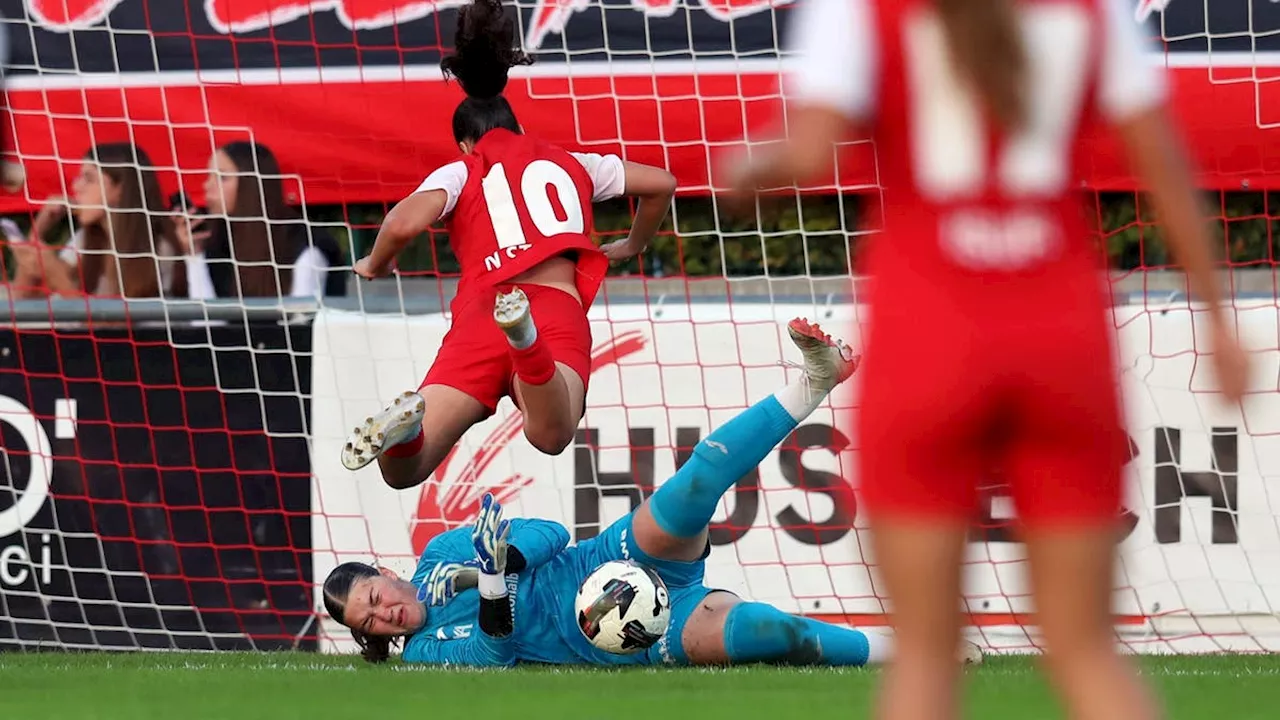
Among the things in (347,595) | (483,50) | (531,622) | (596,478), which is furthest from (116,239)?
(531,622)

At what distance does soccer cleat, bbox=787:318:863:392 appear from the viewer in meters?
5.68

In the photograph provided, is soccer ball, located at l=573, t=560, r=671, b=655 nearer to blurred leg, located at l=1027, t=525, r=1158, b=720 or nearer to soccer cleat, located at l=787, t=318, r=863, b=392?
soccer cleat, located at l=787, t=318, r=863, b=392

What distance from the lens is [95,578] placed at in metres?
7.22

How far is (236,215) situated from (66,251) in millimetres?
820

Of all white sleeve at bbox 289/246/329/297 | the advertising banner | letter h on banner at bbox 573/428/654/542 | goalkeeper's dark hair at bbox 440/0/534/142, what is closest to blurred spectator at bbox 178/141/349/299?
white sleeve at bbox 289/246/329/297

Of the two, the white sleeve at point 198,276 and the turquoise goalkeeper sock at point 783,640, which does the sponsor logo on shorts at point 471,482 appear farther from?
the turquoise goalkeeper sock at point 783,640

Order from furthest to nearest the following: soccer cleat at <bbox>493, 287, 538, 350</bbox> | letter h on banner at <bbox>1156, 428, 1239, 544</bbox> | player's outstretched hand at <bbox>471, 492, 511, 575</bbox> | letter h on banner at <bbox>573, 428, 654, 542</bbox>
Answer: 1. letter h on banner at <bbox>573, 428, 654, 542</bbox>
2. letter h on banner at <bbox>1156, 428, 1239, 544</bbox>
3. player's outstretched hand at <bbox>471, 492, 511, 575</bbox>
4. soccer cleat at <bbox>493, 287, 538, 350</bbox>

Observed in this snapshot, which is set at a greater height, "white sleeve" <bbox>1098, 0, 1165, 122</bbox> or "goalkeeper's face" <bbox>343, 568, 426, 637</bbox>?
"white sleeve" <bbox>1098, 0, 1165, 122</bbox>

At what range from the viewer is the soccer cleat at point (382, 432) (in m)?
5.26

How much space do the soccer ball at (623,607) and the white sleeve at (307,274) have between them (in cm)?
267

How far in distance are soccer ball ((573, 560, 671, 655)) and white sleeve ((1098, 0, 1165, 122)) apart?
3.21 m

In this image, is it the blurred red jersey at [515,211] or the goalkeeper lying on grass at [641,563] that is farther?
the blurred red jersey at [515,211]

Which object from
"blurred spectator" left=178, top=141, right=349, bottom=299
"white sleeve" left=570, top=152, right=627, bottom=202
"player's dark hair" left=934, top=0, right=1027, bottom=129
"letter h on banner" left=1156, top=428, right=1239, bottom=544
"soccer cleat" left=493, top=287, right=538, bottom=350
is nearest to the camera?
"player's dark hair" left=934, top=0, right=1027, bottom=129

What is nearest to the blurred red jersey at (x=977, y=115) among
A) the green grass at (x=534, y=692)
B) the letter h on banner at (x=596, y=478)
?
the green grass at (x=534, y=692)
